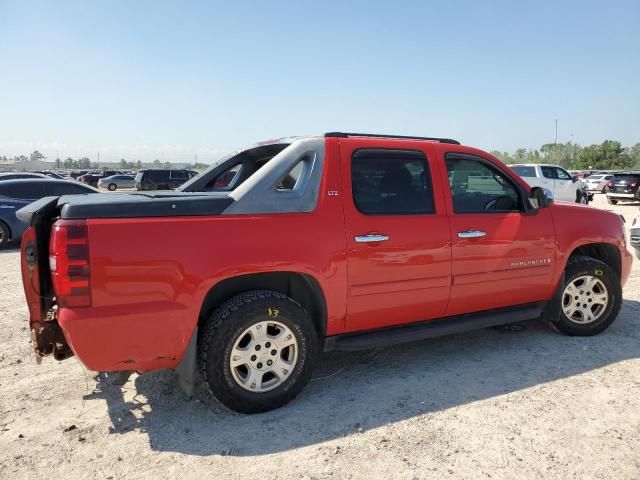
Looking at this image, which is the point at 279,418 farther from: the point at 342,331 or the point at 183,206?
the point at 183,206

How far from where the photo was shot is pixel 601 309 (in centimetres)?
478

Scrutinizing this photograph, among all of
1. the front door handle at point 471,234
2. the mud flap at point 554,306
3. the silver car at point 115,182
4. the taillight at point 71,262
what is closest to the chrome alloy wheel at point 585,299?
the mud flap at point 554,306

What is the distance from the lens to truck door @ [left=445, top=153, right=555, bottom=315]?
3953 millimetres

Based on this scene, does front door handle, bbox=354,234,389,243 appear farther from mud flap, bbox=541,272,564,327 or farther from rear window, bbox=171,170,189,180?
rear window, bbox=171,170,189,180

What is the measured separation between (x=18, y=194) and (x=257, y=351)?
10225 millimetres

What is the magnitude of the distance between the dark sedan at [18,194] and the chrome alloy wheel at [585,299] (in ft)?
32.9

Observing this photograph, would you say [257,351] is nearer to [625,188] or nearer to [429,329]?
[429,329]

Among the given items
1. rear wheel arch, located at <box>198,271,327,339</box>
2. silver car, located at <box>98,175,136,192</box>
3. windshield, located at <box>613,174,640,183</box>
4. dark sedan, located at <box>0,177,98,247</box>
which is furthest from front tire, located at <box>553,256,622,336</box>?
silver car, located at <box>98,175,136,192</box>

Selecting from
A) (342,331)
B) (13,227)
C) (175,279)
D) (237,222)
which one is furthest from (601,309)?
(13,227)

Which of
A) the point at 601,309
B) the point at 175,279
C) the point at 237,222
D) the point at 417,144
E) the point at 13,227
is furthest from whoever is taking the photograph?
the point at 13,227

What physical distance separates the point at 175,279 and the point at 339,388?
5.03 ft

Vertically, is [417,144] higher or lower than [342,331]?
higher

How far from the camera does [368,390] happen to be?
3.64 m

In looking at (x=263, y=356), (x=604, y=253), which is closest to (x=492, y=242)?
(x=604, y=253)
